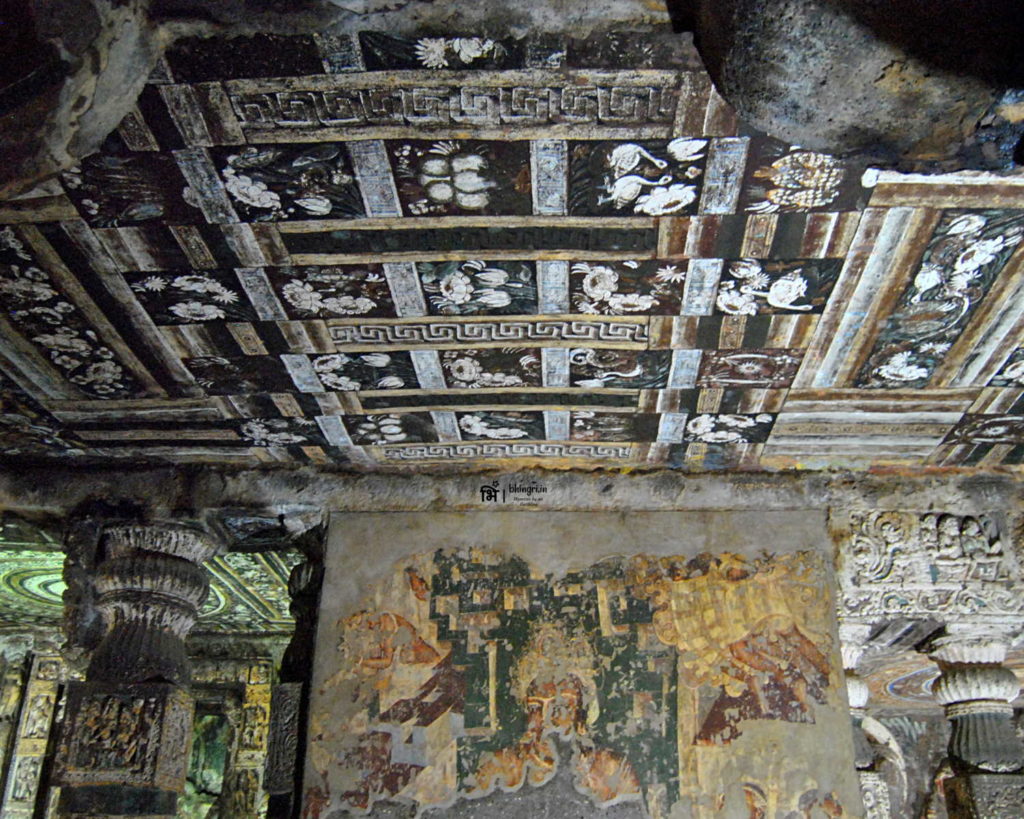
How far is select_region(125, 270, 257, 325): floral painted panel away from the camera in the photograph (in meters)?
3.86

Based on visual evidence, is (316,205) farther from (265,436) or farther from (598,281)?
(265,436)

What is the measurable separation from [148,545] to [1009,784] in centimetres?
565

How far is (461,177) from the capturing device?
10.8 ft

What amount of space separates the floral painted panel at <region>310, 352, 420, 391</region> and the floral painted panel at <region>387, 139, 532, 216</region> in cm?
114

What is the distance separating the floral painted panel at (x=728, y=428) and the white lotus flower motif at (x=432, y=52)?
275 cm

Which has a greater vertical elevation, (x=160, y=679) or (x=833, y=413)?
(x=833, y=413)

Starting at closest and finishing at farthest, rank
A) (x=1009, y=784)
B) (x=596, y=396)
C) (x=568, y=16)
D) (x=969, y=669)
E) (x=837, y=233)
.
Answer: (x=568, y=16)
(x=837, y=233)
(x=596, y=396)
(x=1009, y=784)
(x=969, y=669)

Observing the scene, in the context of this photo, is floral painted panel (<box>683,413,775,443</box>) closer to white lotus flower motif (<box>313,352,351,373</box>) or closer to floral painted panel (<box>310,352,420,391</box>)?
floral painted panel (<box>310,352,420,391</box>)

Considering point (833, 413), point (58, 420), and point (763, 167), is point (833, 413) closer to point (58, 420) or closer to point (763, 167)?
point (763, 167)

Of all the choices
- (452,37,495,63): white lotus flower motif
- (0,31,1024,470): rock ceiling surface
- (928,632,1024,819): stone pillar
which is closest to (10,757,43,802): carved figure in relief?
(0,31,1024,470): rock ceiling surface

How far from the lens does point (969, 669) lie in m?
6.04

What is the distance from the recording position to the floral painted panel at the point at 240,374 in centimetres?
445

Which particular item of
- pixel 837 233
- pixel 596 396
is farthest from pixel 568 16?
pixel 596 396

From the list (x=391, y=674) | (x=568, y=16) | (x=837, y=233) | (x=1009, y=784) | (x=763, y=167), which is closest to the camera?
(x=568, y=16)
